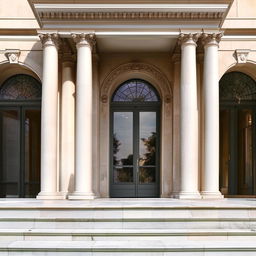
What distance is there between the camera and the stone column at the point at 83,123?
52.5 feet

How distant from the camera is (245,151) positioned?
20.2 m

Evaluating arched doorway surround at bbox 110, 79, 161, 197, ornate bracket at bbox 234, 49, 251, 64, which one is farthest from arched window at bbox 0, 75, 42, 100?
ornate bracket at bbox 234, 49, 251, 64

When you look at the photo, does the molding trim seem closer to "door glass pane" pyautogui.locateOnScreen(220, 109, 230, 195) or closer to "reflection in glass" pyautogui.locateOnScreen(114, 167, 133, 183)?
"door glass pane" pyautogui.locateOnScreen(220, 109, 230, 195)

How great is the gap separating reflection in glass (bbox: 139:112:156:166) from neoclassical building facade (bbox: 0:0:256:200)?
0.14ft

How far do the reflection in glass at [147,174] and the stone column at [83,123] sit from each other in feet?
13.7

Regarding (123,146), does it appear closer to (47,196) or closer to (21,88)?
(47,196)

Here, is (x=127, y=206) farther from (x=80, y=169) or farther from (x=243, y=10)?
(x=243, y=10)

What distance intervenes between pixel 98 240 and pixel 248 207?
165 inches

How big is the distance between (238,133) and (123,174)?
17.6 feet

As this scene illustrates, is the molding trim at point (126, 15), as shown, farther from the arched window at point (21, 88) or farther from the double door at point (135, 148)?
the double door at point (135, 148)

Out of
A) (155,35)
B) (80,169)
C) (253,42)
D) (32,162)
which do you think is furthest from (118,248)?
(253,42)

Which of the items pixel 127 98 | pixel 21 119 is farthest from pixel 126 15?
pixel 21 119

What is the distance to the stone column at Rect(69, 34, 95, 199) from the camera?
16.0 metres

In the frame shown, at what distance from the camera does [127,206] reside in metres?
12.6
